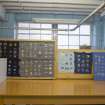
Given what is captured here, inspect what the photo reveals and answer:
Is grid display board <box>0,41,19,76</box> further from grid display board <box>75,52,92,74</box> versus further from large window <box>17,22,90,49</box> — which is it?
large window <box>17,22,90,49</box>

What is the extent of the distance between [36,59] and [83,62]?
25.0 inches

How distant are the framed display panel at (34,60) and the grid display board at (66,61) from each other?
118 millimetres

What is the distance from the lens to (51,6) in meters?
7.38

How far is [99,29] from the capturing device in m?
8.98

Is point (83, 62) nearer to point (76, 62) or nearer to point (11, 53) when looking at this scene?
point (76, 62)

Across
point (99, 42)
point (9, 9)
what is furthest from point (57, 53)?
point (99, 42)

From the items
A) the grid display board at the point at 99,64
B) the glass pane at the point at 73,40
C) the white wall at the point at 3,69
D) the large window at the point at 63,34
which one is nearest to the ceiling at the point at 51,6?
the large window at the point at 63,34

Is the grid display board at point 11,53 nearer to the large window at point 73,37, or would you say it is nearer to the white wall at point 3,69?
the white wall at point 3,69

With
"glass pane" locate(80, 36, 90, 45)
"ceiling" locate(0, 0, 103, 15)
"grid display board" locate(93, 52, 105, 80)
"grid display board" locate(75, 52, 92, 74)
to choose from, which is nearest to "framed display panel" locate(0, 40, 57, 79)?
"grid display board" locate(75, 52, 92, 74)

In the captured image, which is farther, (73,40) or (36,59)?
(73,40)

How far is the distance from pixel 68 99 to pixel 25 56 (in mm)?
1189

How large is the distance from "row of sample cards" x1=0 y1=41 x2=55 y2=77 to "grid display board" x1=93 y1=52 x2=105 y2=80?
0.56 metres

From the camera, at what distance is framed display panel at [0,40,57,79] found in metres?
3.06

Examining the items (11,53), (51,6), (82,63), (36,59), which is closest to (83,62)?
(82,63)
